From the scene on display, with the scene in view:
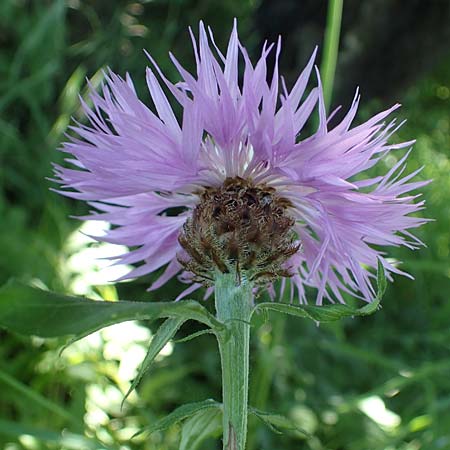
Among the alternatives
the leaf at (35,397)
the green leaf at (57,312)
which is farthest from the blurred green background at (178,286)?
the green leaf at (57,312)

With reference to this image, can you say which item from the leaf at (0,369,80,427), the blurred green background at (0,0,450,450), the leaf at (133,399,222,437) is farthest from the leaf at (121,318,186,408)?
the blurred green background at (0,0,450,450)

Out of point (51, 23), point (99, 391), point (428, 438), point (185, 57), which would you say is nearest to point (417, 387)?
point (428, 438)

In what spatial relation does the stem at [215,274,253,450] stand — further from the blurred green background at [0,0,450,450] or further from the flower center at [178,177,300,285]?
the blurred green background at [0,0,450,450]

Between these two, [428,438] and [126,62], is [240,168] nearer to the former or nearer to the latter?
[428,438]

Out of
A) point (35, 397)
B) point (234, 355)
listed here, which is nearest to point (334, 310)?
point (234, 355)

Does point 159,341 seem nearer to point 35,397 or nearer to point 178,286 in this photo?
point 35,397

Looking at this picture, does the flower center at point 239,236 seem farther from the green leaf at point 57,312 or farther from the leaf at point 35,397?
the leaf at point 35,397

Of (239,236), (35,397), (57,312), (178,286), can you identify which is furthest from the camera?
(178,286)
